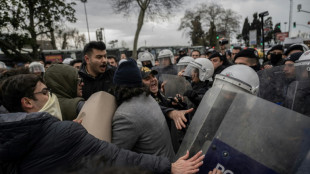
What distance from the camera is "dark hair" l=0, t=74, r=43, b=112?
1.35 m

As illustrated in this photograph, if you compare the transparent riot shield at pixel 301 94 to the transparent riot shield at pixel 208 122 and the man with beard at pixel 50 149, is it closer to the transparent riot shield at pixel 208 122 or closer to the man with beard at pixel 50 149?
the transparent riot shield at pixel 208 122

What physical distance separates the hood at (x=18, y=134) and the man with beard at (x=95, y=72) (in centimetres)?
166

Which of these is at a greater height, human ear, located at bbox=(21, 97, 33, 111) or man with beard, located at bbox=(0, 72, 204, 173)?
human ear, located at bbox=(21, 97, 33, 111)

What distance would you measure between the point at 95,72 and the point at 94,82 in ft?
0.49

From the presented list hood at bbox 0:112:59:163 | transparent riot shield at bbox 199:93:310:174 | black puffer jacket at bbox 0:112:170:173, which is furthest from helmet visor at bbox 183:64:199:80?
hood at bbox 0:112:59:163

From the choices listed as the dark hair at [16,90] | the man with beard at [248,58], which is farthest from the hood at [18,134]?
the man with beard at [248,58]

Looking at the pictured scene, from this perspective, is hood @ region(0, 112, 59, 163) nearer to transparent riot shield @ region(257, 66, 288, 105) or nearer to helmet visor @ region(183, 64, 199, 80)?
transparent riot shield @ region(257, 66, 288, 105)

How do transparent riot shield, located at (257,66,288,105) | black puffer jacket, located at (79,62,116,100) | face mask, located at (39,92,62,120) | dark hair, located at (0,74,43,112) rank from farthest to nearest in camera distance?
black puffer jacket, located at (79,62,116,100) → transparent riot shield, located at (257,66,288,105) → face mask, located at (39,92,62,120) → dark hair, located at (0,74,43,112)

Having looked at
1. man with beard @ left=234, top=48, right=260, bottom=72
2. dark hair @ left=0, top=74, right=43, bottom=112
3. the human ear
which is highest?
man with beard @ left=234, top=48, right=260, bottom=72

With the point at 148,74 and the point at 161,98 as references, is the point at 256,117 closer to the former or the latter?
the point at 148,74

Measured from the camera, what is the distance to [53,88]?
7.27 feet

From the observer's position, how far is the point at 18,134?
35.6 inches

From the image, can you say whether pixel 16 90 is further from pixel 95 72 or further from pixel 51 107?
pixel 95 72

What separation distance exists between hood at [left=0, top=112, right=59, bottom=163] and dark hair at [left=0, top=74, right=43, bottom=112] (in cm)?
44
